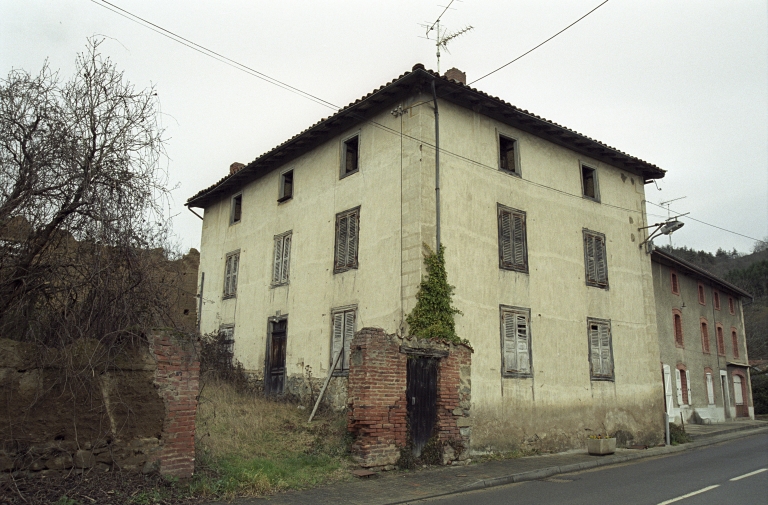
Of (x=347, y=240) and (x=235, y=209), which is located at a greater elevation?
(x=235, y=209)

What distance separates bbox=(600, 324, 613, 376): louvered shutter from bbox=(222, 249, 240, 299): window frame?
458 inches

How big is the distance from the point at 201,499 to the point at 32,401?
A: 8.33 ft

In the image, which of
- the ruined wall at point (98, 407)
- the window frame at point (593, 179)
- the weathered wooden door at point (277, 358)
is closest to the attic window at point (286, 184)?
the weathered wooden door at point (277, 358)

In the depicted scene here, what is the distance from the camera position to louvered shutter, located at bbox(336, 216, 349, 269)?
605 inches

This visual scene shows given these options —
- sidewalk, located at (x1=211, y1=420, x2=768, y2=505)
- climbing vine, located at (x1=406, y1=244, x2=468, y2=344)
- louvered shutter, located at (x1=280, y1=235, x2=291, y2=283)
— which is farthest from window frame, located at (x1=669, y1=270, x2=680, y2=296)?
louvered shutter, located at (x1=280, y1=235, x2=291, y2=283)

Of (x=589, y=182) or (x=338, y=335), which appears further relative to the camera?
(x=589, y=182)

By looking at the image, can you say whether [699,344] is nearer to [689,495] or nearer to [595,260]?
[595,260]

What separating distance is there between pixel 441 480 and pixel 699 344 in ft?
Answer: 73.9

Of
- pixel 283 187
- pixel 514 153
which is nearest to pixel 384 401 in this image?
pixel 514 153

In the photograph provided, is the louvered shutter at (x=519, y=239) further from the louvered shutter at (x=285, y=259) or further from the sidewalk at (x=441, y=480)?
the louvered shutter at (x=285, y=259)

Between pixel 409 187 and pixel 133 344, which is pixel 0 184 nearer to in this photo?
pixel 133 344

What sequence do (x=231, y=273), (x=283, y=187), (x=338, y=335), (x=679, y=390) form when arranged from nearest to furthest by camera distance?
(x=338, y=335) → (x=283, y=187) → (x=231, y=273) → (x=679, y=390)

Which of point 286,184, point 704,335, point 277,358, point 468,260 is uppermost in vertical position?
point 286,184

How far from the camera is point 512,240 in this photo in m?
15.1
